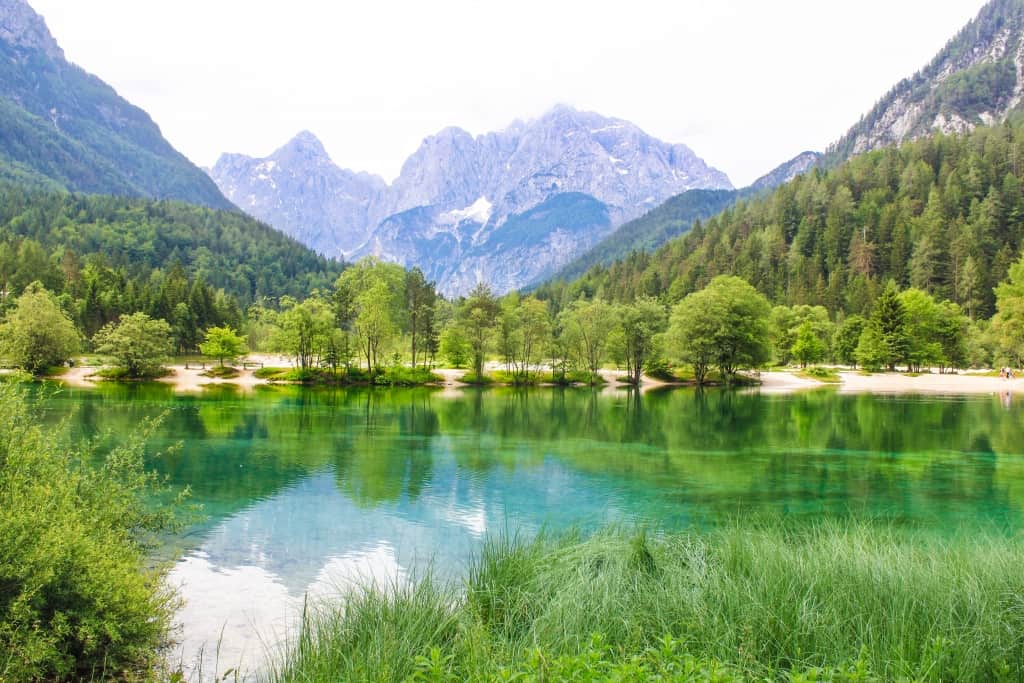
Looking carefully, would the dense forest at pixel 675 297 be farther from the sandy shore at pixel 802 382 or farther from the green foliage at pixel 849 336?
the sandy shore at pixel 802 382

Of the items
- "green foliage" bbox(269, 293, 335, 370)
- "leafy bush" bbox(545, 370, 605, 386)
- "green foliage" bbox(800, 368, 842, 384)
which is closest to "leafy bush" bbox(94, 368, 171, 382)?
"green foliage" bbox(269, 293, 335, 370)

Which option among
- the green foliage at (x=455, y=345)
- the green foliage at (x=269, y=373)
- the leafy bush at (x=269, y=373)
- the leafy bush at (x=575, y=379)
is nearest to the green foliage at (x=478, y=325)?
the green foliage at (x=455, y=345)

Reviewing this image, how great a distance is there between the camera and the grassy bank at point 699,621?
594 centimetres

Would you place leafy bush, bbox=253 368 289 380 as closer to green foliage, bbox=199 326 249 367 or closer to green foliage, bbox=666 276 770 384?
green foliage, bbox=199 326 249 367

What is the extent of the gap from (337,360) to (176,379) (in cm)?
2061

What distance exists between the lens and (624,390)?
81000 millimetres

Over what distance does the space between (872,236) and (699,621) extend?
15485 cm

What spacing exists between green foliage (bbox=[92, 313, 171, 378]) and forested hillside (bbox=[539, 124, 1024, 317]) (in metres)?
96.2

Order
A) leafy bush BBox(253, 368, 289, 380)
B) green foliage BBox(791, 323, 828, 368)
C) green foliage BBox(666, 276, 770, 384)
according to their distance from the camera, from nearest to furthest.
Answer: green foliage BBox(666, 276, 770, 384) < leafy bush BBox(253, 368, 289, 380) < green foliage BBox(791, 323, 828, 368)

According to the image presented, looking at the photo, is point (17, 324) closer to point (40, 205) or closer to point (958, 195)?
point (40, 205)

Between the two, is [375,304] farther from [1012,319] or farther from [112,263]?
[112,263]

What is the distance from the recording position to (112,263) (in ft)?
517

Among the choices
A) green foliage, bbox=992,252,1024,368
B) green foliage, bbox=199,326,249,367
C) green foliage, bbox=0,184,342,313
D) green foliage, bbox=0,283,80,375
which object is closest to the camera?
green foliage, bbox=0,283,80,375

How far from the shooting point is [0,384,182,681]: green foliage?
6.99 metres
